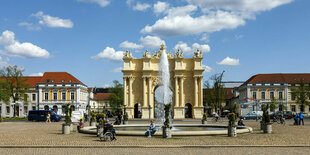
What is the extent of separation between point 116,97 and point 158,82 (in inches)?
1610

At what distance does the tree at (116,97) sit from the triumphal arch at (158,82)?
1291 inches

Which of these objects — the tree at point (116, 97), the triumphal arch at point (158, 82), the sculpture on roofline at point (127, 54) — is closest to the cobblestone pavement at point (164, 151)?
the triumphal arch at point (158, 82)

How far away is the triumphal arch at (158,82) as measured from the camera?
66938mm

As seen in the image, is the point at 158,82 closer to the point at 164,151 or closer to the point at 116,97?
the point at 116,97

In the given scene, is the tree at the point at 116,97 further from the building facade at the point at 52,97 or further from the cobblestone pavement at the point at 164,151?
the cobblestone pavement at the point at 164,151

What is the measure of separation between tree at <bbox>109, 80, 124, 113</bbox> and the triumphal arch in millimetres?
32790

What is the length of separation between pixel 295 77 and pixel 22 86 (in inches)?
2687

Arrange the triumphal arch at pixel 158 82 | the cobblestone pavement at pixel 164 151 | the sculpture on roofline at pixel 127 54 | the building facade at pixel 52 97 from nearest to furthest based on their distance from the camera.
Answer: the cobblestone pavement at pixel 164 151
the triumphal arch at pixel 158 82
the sculpture on roofline at pixel 127 54
the building facade at pixel 52 97

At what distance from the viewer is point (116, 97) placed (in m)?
107

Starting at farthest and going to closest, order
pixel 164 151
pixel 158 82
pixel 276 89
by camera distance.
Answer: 1. pixel 276 89
2. pixel 158 82
3. pixel 164 151

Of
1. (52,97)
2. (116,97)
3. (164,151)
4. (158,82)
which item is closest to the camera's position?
(164,151)

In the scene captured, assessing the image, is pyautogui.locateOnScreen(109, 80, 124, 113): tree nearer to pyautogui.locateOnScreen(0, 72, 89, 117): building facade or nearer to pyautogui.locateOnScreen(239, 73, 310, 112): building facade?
pyautogui.locateOnScreen(0, 72, 89, 117): building facade

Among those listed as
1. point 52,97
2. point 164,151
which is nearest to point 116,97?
point 52,97

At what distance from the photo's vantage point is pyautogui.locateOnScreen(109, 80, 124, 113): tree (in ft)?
347
